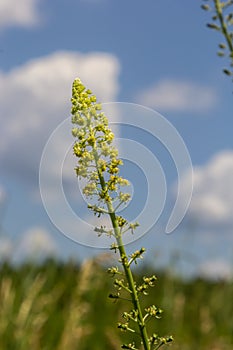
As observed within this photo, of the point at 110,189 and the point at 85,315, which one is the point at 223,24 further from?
the point at 85,315

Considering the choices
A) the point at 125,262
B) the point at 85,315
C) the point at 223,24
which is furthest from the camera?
the point at 85,315

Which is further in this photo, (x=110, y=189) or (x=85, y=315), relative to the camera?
(x=85, y=315)

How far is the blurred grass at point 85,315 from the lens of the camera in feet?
34.4

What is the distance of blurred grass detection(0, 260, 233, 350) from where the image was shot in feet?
34.4

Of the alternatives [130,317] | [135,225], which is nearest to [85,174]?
[135,225]

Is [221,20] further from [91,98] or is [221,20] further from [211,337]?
[211,337]

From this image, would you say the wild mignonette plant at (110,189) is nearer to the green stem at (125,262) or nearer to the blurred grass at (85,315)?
the green stem at (125,262)

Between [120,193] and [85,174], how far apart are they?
13 cm

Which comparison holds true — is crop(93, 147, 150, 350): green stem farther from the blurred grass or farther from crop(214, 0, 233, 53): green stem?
the blurred grass

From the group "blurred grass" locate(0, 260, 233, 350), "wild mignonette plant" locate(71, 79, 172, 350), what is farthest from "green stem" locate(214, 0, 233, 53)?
"blurred grass" locate(0, 260, 233, 350)

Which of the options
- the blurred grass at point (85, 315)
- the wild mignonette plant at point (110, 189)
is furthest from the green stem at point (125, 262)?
the blurred grass at point (85, 315)

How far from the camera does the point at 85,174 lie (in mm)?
1732

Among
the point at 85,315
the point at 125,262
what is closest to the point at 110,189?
the point at 125,262

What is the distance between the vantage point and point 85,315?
43.4 ft
